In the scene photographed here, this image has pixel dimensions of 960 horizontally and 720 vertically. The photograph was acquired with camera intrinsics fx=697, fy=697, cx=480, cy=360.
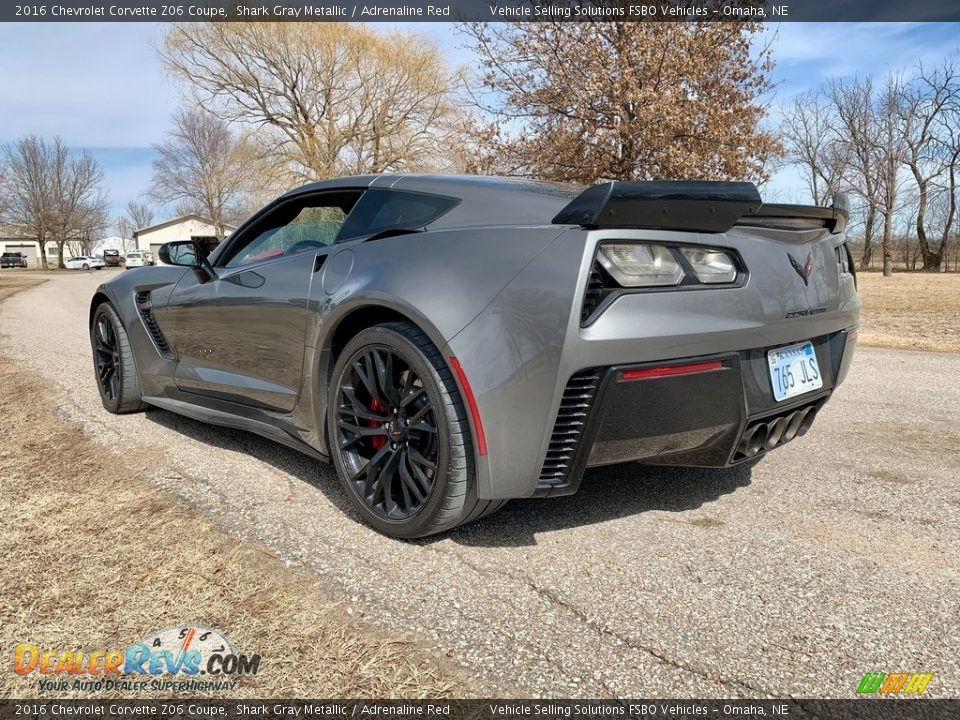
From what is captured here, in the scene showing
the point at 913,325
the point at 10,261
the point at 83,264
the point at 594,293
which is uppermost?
the point at 10,261

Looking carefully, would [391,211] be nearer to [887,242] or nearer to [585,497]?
Answer: [585,497]

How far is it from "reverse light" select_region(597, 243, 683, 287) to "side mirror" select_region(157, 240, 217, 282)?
7.39ft

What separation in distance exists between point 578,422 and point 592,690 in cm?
74

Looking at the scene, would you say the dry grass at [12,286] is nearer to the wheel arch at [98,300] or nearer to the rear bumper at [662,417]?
the wheel arch at [98,300]

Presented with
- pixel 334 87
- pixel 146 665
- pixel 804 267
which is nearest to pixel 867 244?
pixel 334 87

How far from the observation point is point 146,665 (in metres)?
1.70

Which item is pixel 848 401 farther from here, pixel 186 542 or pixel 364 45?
pixel 364 45

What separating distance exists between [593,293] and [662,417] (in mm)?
442

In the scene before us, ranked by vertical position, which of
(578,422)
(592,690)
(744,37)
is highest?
(744,37)

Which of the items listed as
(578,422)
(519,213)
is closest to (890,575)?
(578,422)

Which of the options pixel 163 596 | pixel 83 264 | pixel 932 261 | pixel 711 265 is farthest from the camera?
pixel 83 264

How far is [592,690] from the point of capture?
161 centimetres

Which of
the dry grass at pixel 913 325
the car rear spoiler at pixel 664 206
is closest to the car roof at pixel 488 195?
the car rear spoiler at pixel 664 206

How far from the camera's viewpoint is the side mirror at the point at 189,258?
3.54 metres
